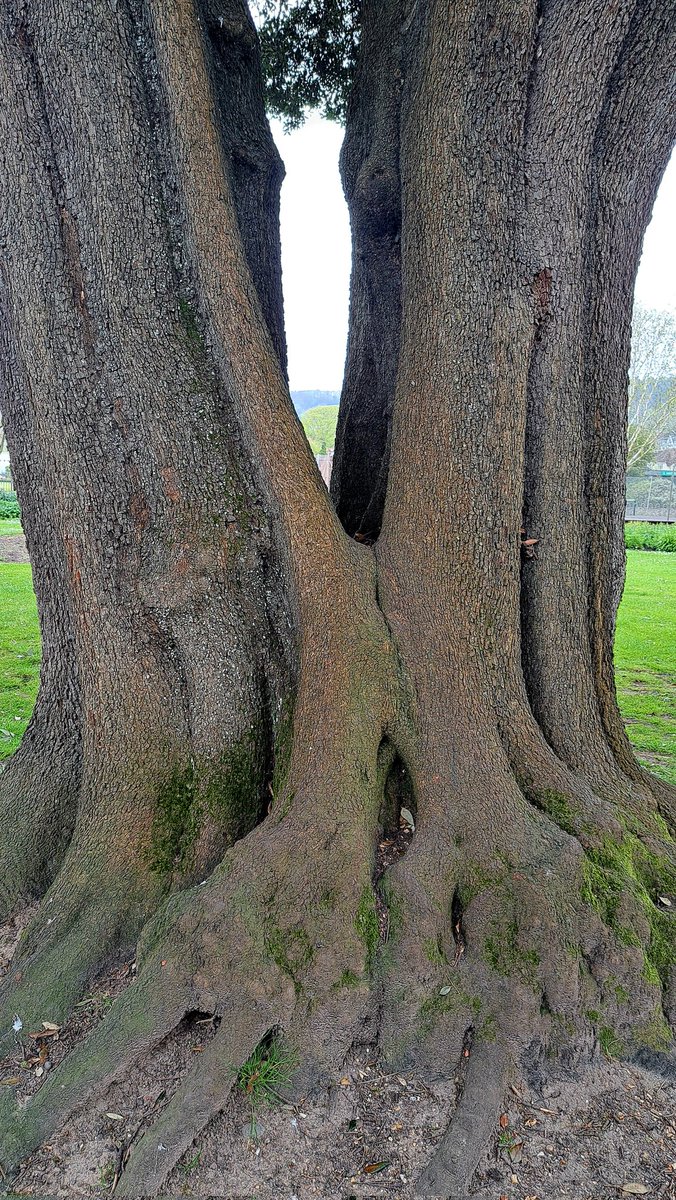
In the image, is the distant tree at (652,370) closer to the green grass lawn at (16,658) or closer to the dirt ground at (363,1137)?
the green grass lawn at (16,658)

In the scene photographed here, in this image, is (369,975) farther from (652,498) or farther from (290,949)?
(652,498)

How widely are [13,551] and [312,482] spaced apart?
15.6 meters

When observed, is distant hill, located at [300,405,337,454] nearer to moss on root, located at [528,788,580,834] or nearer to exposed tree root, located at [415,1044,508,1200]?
moss on root, located at [528,788,580,834]

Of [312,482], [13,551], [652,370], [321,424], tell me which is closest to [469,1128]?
[312,482]

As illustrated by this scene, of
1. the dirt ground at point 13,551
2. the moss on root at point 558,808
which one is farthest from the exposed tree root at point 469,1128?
the dirt ground at point 13,551

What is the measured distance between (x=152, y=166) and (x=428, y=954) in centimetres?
308

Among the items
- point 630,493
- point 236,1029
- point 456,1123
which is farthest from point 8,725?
point 630,493

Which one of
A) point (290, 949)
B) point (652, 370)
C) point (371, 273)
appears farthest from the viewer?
point (652, 370)

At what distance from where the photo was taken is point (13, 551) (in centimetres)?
1675

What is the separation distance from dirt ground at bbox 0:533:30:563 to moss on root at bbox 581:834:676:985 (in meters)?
14.5

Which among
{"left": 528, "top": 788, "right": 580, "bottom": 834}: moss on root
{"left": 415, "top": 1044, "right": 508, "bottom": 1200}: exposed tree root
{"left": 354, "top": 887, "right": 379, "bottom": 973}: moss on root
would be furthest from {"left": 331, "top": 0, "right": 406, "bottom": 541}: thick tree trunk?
{"left": 415, "top": 1044, "right": 508, "bottom": 1200}: exposed tree root

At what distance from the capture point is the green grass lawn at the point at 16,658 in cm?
582

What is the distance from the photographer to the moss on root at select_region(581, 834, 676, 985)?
Result: 2.45m

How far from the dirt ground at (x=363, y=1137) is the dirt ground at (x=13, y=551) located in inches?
560
